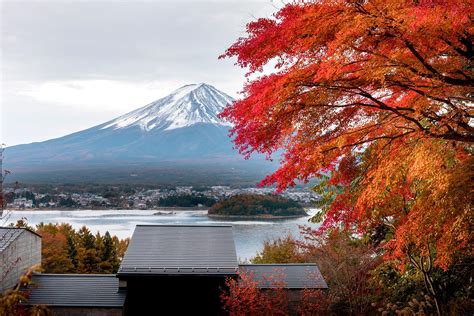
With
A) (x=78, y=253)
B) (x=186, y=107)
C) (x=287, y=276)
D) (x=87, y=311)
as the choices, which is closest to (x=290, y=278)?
(x=287, y=276)


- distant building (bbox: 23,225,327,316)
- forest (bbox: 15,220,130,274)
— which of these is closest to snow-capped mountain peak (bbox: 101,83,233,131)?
forest (bbox: 15,220,130,274)

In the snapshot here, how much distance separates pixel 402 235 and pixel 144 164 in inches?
6125

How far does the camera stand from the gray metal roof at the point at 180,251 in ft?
44.2

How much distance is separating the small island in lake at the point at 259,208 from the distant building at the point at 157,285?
4641 centimetres

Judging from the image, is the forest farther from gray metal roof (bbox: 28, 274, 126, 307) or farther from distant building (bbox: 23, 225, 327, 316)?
distant building (bbox: 23, 225, 327, 316)

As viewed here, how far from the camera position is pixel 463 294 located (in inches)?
396

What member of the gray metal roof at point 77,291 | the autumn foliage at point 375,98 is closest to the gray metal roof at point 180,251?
the gray metal roof at point 77,291

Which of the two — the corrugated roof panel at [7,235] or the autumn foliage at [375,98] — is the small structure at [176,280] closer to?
the corrugated roof panel at [7,235]

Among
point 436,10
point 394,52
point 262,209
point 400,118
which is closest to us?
point 436,10

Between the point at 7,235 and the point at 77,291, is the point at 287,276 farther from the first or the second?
the point at 7,235

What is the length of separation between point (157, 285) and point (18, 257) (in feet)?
11.6

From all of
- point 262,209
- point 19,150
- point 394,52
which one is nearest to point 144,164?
point 19,150

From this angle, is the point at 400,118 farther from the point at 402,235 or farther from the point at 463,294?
the point at 463,294

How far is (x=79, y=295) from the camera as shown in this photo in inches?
536
